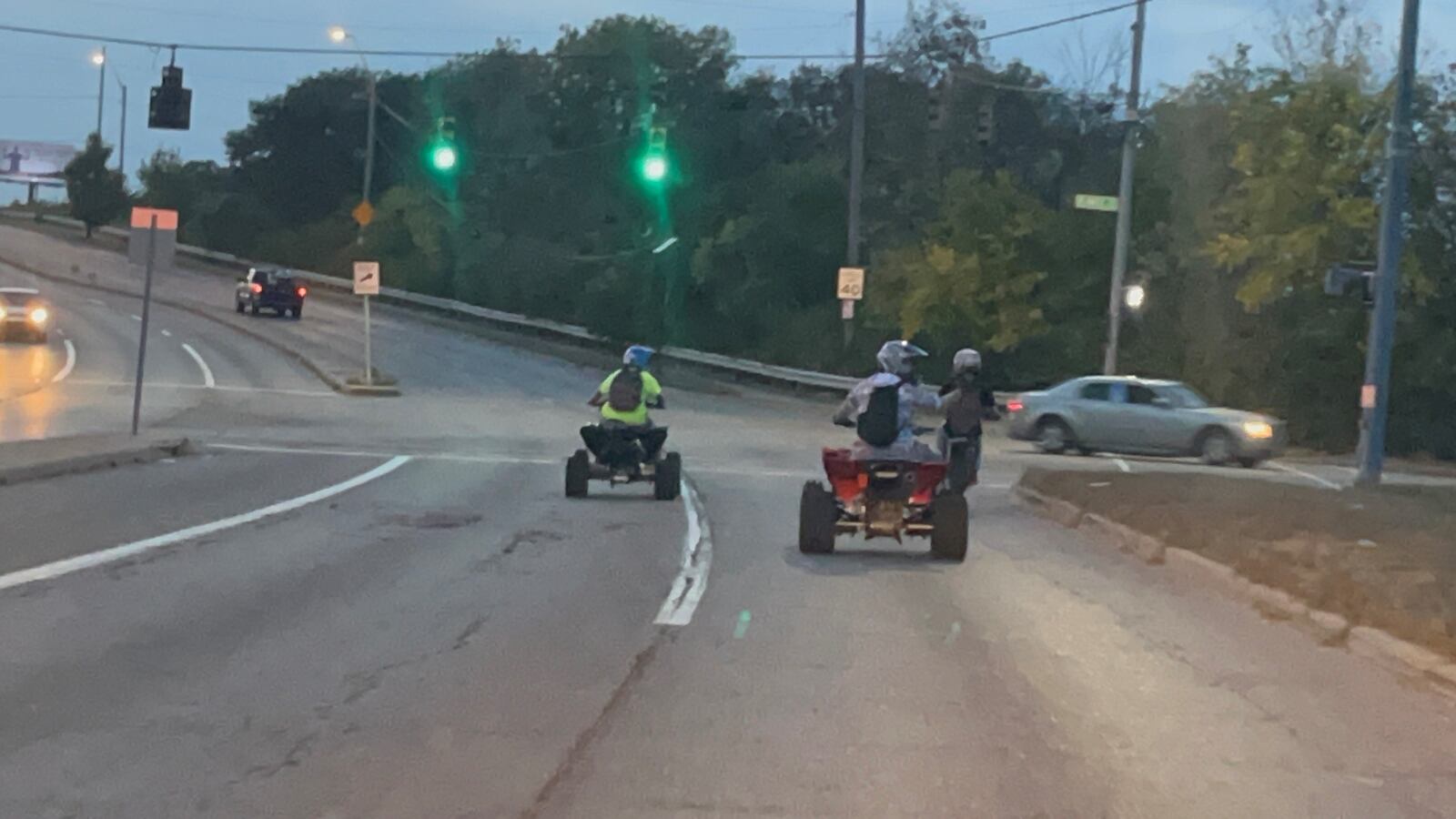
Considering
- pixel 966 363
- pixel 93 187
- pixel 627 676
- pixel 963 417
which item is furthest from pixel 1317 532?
pixel 93 187

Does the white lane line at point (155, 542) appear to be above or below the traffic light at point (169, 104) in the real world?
below

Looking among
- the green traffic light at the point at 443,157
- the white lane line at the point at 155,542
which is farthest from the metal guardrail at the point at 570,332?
the white lane line at the point at 155,542

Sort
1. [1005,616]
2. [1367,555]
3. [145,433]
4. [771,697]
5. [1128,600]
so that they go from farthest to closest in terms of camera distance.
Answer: [145,433]
[1367,555]
[1128,600]
[1005,616]
[771,697]

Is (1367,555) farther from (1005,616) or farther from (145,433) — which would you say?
(145,433)

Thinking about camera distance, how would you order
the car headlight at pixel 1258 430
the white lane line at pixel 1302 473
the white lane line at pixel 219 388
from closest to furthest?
the white lane line at pixel 1302 473 → the car headlight at pixel 1258 430 → the white lane line at pixel 219 388

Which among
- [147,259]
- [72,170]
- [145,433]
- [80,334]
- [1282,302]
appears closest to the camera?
[147,259]

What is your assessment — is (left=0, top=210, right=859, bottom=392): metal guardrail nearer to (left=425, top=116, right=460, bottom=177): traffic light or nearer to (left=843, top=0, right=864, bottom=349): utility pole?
(left=843, top=0, right=864, bottom=349): utility pole

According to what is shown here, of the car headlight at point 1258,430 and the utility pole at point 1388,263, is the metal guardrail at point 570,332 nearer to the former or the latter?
the car headlight at point 1258,430

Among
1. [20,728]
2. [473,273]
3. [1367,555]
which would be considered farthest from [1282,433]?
[473,273]

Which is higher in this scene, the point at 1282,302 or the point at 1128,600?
the point at 1282,302

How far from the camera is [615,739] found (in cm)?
801

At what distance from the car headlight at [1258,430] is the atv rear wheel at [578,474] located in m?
15.6

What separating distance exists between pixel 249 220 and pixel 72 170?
14.1m

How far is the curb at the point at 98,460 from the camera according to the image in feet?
60.7
